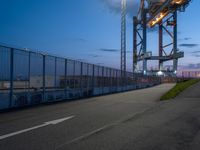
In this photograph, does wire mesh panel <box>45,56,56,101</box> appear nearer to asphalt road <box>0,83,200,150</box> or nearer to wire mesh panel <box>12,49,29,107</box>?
wire mesh panel <box>12,49,29,107</box>

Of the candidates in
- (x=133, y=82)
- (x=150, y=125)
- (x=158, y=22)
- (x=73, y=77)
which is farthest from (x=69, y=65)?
(x=158, y=22)

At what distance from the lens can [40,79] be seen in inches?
675

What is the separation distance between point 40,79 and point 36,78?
489mm

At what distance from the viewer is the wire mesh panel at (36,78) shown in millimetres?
16123

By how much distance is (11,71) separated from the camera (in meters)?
14.0

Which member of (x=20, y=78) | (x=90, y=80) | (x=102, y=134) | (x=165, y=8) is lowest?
(x=102, y=134)

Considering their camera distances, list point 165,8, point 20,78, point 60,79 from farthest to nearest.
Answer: point 165,8 < point 60,79 < point 20,78

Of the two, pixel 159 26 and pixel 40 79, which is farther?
pixel 159 26

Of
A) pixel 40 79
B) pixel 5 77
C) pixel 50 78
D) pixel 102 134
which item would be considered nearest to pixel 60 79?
pixel 50 78

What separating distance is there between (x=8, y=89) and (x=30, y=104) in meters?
2.29

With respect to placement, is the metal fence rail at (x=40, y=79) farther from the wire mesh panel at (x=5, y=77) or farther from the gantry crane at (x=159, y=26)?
the gantry crane at (x=159, y=26)

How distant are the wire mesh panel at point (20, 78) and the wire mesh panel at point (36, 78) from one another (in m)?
0.46

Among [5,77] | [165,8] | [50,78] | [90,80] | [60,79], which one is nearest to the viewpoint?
[5,77]

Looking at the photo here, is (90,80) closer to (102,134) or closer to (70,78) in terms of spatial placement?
(70,78)
